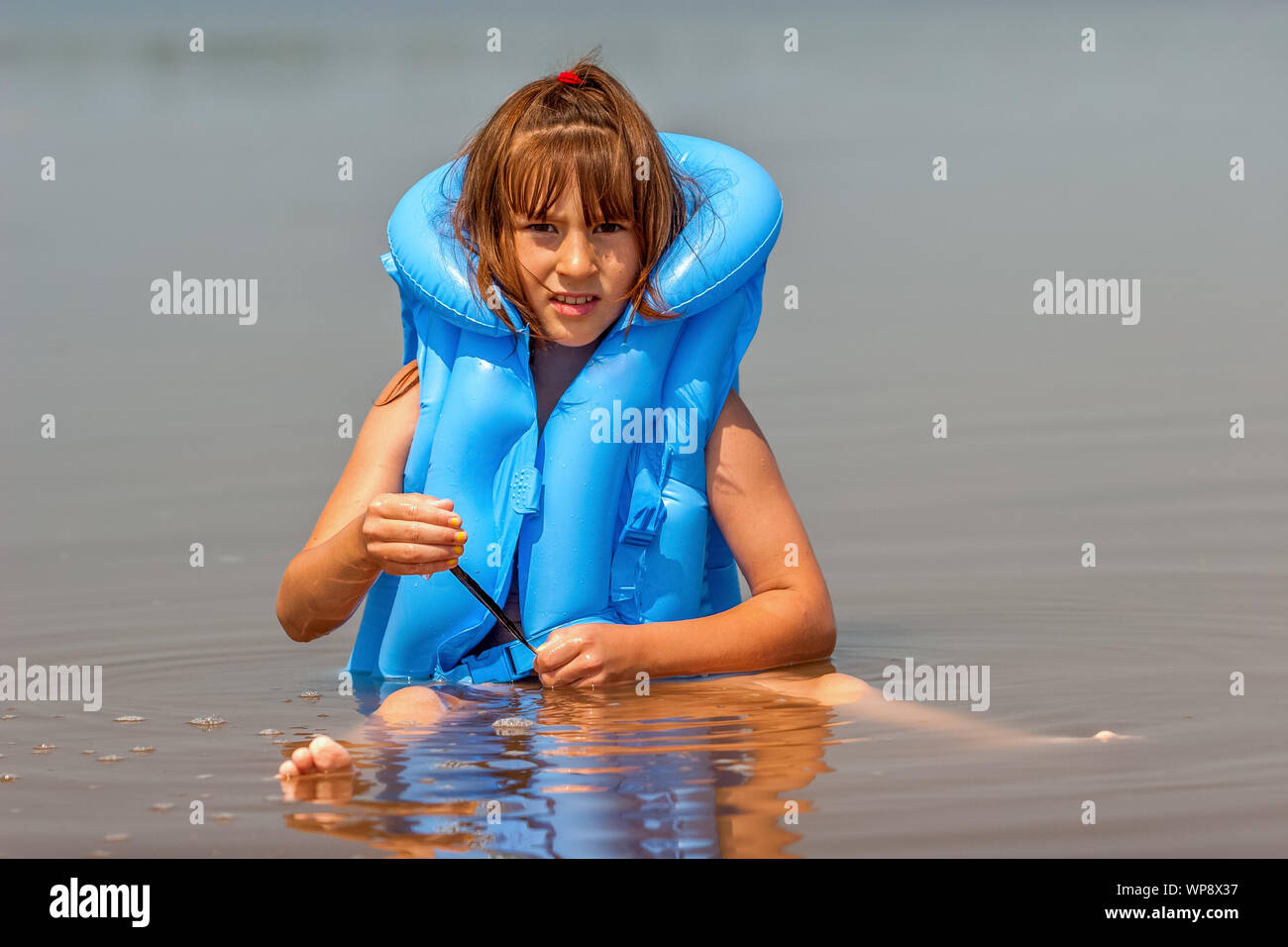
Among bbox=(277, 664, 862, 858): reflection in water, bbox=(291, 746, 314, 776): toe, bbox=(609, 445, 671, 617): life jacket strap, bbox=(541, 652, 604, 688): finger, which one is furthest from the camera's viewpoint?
bbox=(609, 445, 671, 617): life jacket strap

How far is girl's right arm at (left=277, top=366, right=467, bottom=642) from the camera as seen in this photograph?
4062 mm

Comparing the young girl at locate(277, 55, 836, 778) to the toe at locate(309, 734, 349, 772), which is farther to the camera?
the young girl at locate(277, 55, 836, 778)

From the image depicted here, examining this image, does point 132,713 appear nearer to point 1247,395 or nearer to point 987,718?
point 987,718

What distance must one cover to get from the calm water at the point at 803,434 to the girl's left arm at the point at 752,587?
0.40 feet

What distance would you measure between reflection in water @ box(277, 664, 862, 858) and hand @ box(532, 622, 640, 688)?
75mm

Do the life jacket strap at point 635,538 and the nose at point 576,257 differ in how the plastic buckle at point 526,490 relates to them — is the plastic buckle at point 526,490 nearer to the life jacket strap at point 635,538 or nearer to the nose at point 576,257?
the life jacket strap at point 635,538

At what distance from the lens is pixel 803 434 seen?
24.5 ft

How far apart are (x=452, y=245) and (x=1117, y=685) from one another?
2.01 m

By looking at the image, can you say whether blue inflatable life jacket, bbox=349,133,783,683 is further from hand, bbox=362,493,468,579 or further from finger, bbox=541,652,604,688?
hand, bbox=362,493,468,579

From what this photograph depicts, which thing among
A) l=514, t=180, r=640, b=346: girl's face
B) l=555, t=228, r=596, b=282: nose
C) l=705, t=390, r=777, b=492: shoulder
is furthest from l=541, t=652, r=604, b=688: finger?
l=555, t=228, r=596, b=282: nose

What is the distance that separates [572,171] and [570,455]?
703 mm

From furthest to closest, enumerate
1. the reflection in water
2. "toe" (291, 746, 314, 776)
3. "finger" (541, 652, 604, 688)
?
"finger" (541, 652, 604, 688)
"toe" (291, 746, 314, 776)
the reflection in water

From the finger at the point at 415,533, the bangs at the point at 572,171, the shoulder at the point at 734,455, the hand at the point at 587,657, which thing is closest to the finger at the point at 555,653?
the hand at the point at 587,657
